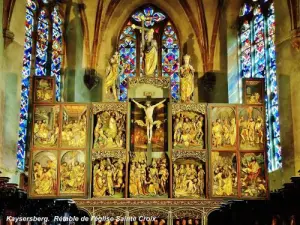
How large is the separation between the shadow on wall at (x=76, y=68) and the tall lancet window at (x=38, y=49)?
0.34 meters

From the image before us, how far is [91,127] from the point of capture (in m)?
19.4

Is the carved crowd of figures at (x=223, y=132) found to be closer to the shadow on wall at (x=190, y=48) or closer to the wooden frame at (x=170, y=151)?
the wooden frame at (x=170, y=151)

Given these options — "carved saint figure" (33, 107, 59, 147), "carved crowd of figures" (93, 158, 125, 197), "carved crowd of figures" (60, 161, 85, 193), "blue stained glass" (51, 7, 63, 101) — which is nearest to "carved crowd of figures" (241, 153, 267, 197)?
"carved crowd of figures" (93, 158, 125, 197)

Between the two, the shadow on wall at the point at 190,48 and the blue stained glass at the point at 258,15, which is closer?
the blue stained glass at the point at 258,15

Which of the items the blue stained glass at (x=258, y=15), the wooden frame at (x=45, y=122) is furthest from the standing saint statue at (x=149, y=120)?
the blue stained glass at (x=258, y=15)

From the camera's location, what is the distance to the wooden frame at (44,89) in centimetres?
1942

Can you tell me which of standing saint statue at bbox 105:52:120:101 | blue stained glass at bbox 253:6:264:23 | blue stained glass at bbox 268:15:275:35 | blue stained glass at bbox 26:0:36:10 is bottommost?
standing saint statue at bbox 105:52:120:101

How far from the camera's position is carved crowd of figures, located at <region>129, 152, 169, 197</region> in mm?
18953

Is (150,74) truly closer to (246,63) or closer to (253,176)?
(253,176)

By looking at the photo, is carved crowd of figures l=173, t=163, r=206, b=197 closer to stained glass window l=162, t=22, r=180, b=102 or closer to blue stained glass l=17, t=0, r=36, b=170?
blue stained glass l=17, t=0, r=36, b=170

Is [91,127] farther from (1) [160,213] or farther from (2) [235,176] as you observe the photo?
(2) [235,176]

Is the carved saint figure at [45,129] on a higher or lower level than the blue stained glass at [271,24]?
lower

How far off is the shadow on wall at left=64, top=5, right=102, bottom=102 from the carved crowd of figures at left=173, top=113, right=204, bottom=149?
692 cm

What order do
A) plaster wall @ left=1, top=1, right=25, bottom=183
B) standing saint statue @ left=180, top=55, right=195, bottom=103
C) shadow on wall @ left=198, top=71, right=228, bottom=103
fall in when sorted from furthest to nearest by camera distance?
shadow on wall @ left=198, top=71, right=228, bottom=103 < standing saint statue @ left=180, top=55, right=195, bottom=103 < plaster wall @ left=1, top=1, right=25, bottom=183
